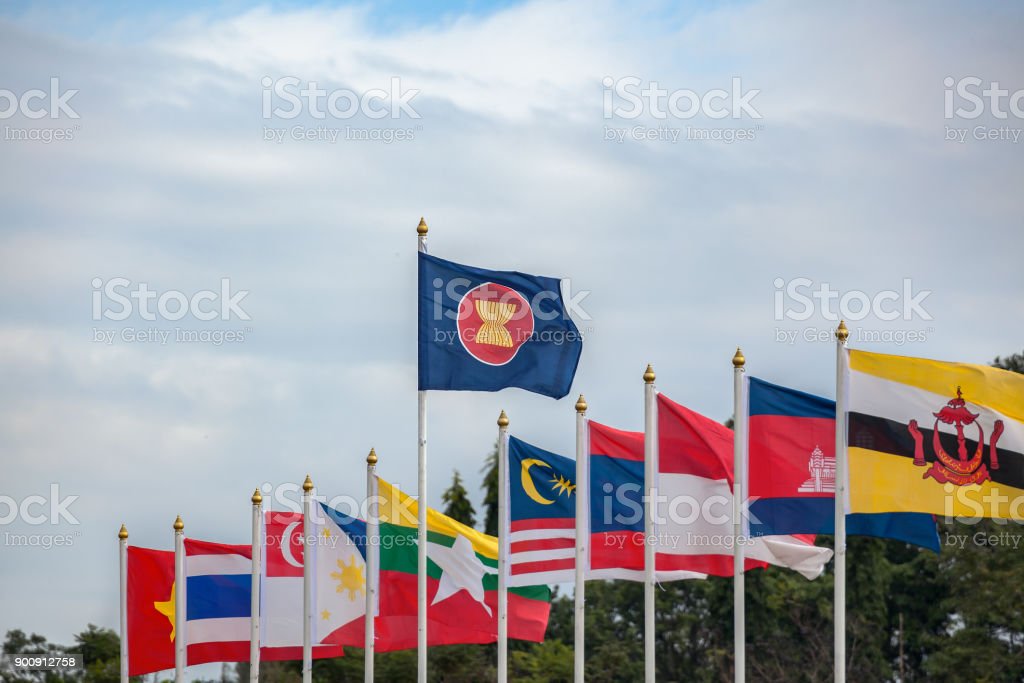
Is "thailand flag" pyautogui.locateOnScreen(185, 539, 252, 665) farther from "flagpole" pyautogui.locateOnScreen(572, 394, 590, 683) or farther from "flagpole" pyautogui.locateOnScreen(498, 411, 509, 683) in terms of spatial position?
"flagpole" pyautogui.locateOnScreen(572, 394, 590, 683)

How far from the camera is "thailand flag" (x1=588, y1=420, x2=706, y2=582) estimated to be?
2884 centimetres

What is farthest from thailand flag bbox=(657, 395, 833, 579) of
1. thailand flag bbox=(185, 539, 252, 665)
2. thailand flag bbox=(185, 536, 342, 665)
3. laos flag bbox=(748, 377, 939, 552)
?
thailand flag bbox=(185, 539, 252, 665)

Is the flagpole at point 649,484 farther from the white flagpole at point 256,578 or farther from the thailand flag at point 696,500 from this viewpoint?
the white flagpole at point 256,578

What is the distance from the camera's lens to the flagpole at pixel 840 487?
26328mm

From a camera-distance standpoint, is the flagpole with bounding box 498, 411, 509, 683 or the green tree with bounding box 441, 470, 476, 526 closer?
the flagpole with bounding box 498, 411, 509, 683

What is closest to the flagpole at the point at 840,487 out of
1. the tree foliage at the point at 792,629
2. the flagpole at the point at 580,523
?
the flagpole at the point at 580,523

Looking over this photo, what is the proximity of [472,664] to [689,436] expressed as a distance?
31.2 m

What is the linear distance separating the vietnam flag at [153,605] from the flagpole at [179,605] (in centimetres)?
51

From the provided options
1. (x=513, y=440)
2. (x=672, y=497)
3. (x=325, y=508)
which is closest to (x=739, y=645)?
(x=672, y=497)

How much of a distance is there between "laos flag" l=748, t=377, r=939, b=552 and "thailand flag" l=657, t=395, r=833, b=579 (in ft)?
2.19

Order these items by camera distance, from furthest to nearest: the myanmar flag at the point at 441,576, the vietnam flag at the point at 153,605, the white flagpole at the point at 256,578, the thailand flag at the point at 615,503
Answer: the vietnam flag at the point at 153,605 < the white flagpole at the point at 256,578 < the myanmar flag at the point at 441,576 < the thailand flag at the point at 615,503

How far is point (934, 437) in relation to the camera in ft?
87.1

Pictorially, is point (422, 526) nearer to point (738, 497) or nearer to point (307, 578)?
point (307, 578)

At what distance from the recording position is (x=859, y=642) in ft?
215
